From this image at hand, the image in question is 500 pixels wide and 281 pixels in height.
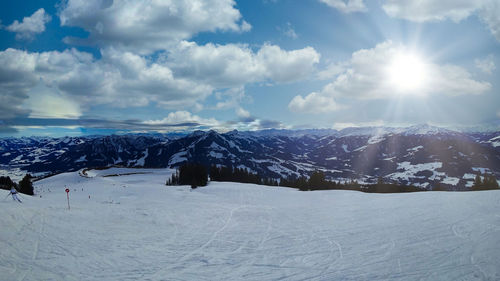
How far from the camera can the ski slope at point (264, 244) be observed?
33.8ft

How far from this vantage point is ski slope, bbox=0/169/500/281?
10.3 meters

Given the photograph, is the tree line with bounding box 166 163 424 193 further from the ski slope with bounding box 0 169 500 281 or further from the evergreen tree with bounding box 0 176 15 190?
the ski slope with bounding box 0 169 500 281

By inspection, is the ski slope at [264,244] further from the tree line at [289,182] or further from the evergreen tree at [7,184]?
the tree line at [289,182]

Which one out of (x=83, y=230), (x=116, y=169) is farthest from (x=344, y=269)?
(x=116, y=169)

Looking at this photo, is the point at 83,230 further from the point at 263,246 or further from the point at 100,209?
the point at 263,246

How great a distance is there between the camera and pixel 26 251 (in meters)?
12.9

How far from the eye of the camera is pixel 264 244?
14.8m

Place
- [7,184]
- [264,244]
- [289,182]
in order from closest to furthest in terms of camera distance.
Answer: [264,244]
[7,184]
[289,182]

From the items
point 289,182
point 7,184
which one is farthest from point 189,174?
point 289,182

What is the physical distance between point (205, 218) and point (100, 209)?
1042 cm

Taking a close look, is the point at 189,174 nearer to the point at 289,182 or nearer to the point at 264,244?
the point at 289,182

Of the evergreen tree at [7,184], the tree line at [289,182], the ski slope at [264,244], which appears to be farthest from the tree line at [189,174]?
the ski slope at [264,244]

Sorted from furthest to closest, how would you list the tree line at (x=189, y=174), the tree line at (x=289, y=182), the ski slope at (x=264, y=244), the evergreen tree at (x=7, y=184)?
the tree line at (x=289, y=182), the tree line at (x=189, y=174), the evergreen tree at (x=7, y=184), the ski slope at (x=264, y=244)

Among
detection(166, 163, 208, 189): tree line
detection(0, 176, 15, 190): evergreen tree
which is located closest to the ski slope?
detection(0, 176, 15, 190): evergreen tree
